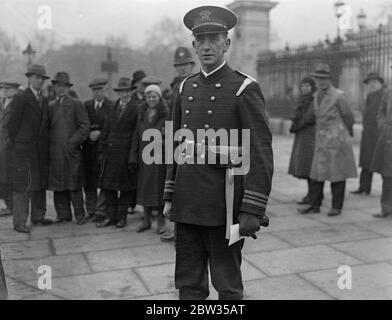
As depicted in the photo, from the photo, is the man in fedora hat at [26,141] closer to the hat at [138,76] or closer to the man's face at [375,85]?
the hat at [138,76]

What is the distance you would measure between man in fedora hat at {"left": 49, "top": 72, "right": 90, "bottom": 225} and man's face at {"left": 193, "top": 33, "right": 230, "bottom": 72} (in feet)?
11.4

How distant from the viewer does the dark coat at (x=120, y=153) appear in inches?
231

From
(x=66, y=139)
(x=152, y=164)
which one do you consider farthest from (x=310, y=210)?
(x=66, y=139)

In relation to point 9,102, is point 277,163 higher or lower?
lower

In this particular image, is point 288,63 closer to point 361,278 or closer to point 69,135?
point 69,135

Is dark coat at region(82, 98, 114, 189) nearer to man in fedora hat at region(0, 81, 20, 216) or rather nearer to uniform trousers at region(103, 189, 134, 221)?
uniform trousers at region(103, 189, 134, 221)

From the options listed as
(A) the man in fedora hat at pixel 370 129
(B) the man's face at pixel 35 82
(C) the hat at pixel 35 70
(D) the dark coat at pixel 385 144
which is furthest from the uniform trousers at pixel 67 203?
(A) the man in fedora hat at pixel 370 129

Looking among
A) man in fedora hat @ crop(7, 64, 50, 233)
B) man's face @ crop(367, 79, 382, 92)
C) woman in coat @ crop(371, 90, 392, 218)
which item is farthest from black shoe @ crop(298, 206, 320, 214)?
man in fedora hat @ crop(7, 64, 50, 233)

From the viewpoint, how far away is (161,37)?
2434cm

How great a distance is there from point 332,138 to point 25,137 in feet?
12.4

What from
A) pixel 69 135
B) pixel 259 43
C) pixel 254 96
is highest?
pixel 259 43
